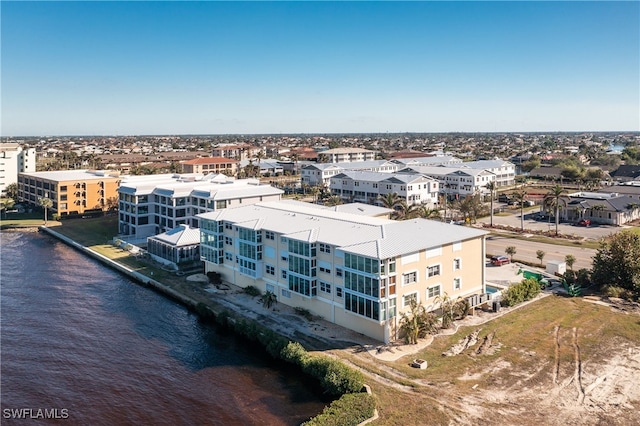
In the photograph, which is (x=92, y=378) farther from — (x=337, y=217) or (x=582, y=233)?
(x=582, y=233)

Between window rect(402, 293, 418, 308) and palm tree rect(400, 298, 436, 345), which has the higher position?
window rect(402, 293, 418, 308)

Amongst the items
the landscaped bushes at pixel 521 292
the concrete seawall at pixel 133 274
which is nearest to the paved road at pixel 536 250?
the landscaped bushes at pixel 521 292

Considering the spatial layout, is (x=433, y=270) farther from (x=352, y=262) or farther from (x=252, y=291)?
(x=252, y=291)

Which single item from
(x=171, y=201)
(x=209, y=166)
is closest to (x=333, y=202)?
(x=171, y=201)

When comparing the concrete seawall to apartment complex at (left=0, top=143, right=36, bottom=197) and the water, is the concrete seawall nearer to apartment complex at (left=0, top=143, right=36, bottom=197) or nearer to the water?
the water

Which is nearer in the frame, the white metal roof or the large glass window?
the large glass window

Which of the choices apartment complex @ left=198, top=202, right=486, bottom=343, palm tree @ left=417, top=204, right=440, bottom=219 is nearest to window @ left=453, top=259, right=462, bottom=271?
apartment complex @ left=198, top=202, right=486, bottom=343
